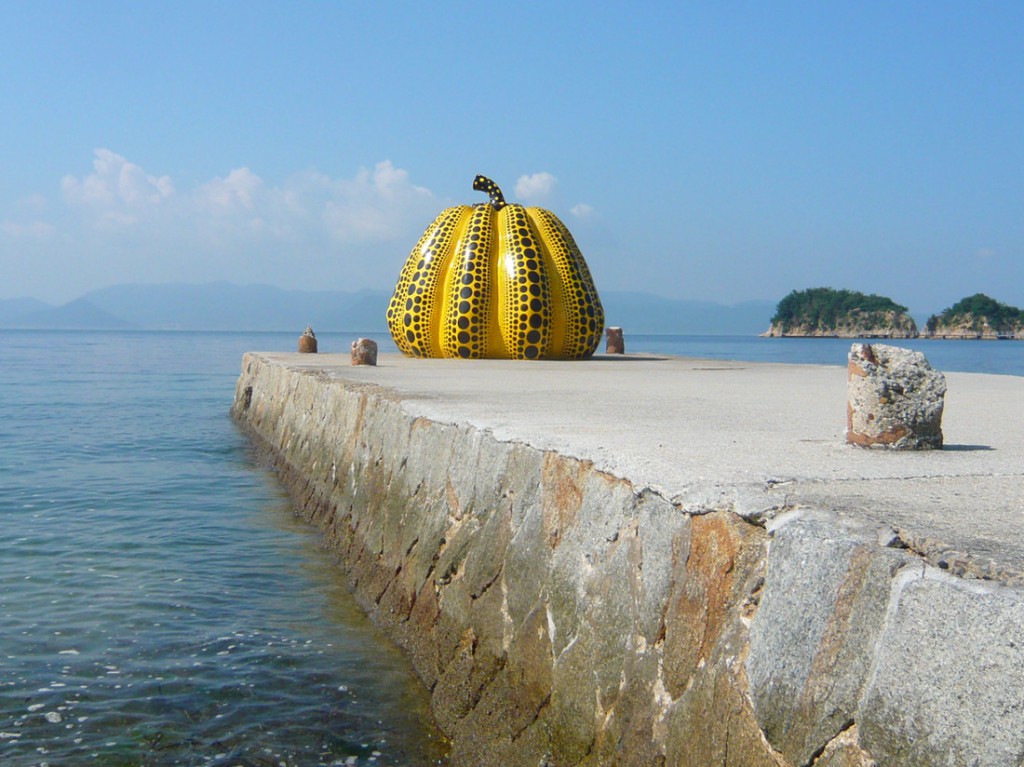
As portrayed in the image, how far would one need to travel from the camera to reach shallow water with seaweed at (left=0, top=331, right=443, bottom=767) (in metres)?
4.69

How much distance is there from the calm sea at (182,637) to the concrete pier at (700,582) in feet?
1.36

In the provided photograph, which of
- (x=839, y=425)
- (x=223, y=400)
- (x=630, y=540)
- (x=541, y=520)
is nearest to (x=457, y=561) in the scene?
(x=541, y=520)

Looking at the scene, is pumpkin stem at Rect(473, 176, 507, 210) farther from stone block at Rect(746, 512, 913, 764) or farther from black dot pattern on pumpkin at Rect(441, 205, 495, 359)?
stone block at Rect(746, 512, 913, 764)

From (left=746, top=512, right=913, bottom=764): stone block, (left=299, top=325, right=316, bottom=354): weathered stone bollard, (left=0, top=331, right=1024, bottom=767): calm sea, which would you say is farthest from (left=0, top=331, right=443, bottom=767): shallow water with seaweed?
(left=299, top=325, right=316, bottom=354): weathered stone bollard

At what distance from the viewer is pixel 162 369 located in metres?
37.4

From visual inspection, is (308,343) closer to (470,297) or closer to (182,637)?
(470,297)

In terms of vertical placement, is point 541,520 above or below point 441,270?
below

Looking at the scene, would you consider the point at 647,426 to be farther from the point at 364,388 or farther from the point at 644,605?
the point at 364,388

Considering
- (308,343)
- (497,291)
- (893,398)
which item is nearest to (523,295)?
(497,291)

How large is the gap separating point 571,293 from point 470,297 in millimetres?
1819

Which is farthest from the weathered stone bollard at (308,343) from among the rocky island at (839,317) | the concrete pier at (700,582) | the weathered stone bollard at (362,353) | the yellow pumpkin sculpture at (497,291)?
the rocky island at (839,317)

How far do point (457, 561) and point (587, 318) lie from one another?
1256cm

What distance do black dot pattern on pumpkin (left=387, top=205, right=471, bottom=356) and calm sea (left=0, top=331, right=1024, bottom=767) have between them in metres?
5.75

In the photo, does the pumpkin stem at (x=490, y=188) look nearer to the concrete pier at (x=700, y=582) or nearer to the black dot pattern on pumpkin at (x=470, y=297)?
the black dot pattern on pumpkin at (x=470, y=297)
